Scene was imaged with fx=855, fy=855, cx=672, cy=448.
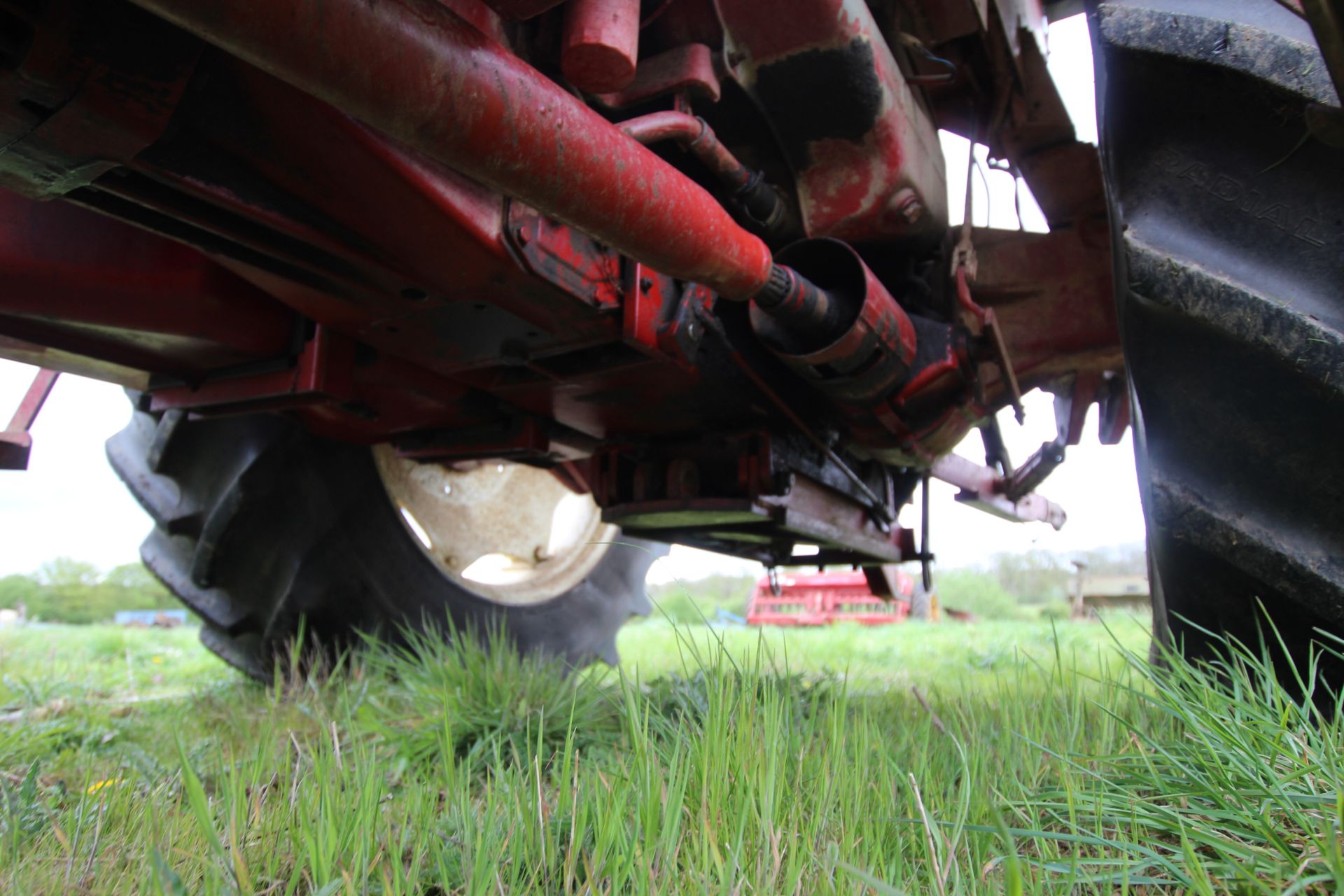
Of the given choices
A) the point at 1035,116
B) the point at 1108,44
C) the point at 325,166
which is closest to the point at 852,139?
the point at 1108,44

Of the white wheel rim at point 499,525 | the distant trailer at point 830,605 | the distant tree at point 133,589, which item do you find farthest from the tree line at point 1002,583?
the white wheel rim at point 499,525

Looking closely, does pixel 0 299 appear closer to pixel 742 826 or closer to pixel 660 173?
pixel 660 173

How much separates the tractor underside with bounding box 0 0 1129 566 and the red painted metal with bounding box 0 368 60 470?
6.4 inches

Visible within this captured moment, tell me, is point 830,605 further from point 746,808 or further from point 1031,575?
point 1031,575

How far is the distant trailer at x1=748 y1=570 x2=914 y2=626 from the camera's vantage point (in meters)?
8.18

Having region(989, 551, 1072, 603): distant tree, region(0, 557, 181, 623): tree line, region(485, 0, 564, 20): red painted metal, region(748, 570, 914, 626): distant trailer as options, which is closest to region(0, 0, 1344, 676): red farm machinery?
region(485, 0, 564, 20): red painted metal

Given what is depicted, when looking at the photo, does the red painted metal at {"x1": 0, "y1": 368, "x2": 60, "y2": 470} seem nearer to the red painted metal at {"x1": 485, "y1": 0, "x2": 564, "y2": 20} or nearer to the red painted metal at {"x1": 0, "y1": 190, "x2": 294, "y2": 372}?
the red painted metal at {"x1": 0, "y1": 190, "x2": 294, "y2": 372}

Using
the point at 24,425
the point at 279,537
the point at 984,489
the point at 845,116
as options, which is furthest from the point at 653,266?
the point at 984,489

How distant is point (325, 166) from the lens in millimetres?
892

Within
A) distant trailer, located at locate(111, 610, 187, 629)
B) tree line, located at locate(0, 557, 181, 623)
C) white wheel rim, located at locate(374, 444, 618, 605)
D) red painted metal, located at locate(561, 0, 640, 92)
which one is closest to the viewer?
red painted metal, located at locate(561, 0, 640, 92)

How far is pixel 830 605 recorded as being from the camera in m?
8.52

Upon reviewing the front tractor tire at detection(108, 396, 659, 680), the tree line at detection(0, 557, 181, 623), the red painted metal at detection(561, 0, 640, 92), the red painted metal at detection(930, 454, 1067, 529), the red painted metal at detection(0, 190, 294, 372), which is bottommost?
the tree line at detection(0, 557, 181, 623)

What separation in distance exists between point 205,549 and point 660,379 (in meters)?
1.06

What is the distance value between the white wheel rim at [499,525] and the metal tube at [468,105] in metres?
1.32
